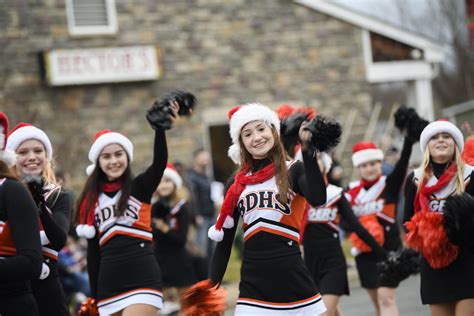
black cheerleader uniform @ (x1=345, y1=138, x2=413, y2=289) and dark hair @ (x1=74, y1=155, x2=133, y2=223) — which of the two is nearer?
dark hair @ (x1=74, y1=155, x2=133, y2=223)

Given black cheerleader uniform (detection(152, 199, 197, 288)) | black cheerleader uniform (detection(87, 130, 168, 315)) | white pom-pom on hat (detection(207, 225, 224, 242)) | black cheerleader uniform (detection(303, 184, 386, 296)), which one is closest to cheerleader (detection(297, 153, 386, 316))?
black cheerleader uniform (detection(303, 184, 386, 296))

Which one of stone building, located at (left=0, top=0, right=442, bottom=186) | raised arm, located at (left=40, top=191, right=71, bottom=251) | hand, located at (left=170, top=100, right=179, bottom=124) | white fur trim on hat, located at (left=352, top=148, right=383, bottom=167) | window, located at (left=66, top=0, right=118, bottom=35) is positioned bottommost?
raised arm, located at (left=40, top=191, right=71, bottom=251)

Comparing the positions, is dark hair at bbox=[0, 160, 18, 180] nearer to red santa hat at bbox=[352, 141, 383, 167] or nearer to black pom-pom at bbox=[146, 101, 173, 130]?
black pom-pom at bbox=[146, 101, 173, 130]

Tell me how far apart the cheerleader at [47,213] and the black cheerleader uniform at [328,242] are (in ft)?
7.88

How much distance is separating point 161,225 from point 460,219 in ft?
14.8

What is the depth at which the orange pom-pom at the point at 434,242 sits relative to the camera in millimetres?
5422

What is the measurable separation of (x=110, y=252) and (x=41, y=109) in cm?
1007

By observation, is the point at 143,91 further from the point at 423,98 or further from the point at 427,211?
the point at 427,211

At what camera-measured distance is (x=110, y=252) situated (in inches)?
233

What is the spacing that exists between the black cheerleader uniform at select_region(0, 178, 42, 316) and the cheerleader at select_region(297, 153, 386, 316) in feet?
11.0

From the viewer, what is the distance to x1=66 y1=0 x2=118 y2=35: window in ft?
52.2

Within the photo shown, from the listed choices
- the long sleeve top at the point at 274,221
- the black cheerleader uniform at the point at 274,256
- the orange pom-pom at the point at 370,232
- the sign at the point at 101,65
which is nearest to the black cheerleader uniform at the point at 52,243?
the black cheerleader uniform at the point at 274,256

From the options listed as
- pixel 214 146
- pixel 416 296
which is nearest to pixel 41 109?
pixel 214 146

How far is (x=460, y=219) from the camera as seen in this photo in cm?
521
